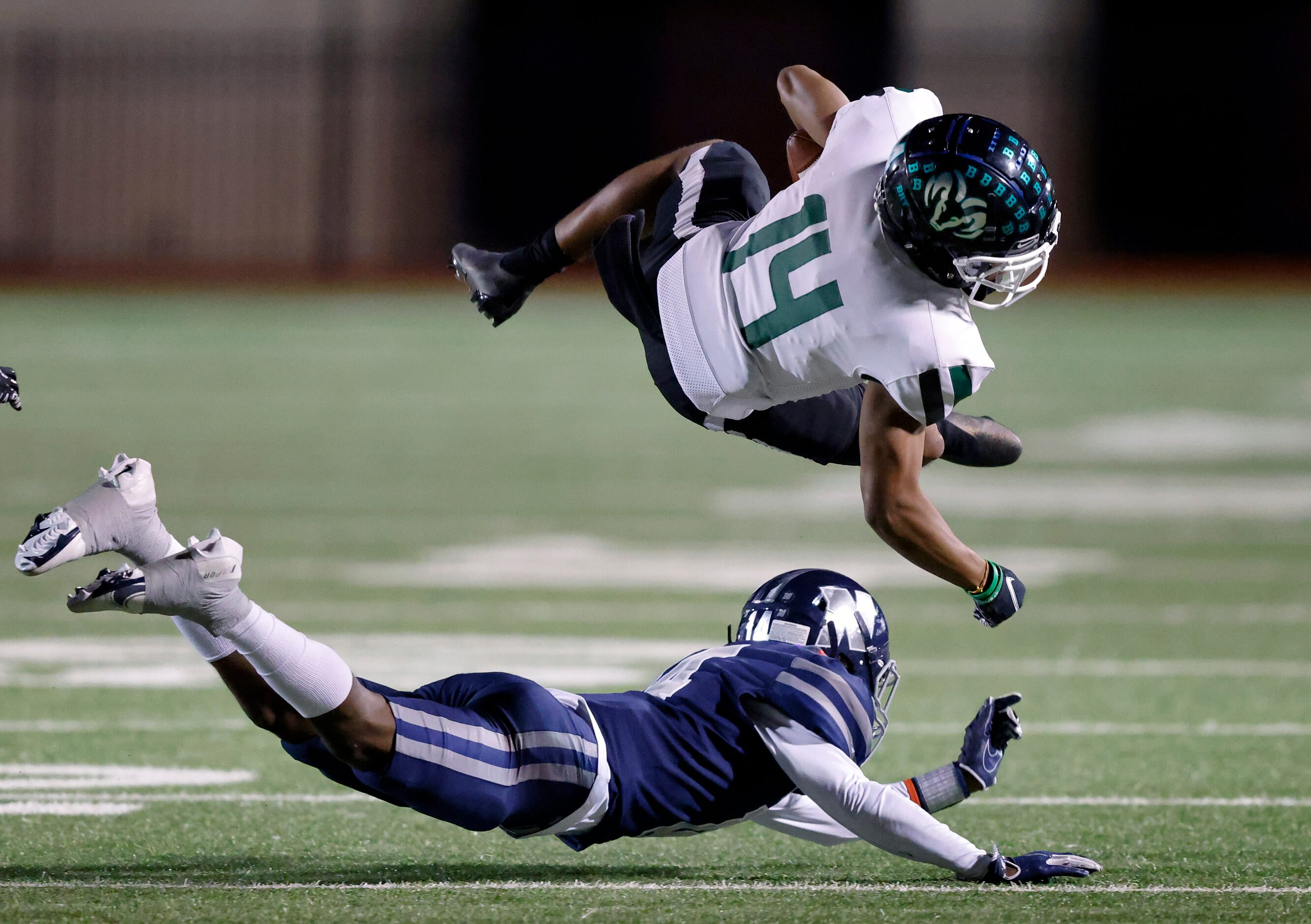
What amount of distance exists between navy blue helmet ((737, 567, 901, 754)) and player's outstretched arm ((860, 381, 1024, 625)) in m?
0.15

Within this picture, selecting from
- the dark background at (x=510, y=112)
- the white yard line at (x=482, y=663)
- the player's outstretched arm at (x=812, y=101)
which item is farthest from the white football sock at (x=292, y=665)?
the dark background at (x=510, y=112)

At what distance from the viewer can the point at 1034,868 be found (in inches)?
136

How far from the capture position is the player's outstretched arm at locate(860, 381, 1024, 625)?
3.42 meters

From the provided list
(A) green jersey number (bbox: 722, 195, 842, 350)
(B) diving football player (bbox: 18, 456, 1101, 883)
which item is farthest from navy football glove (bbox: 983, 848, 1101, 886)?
(A) green jersey number (bbox: 722, 195, 842, 350)

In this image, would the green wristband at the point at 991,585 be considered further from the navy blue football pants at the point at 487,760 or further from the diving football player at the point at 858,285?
the navy blue football pants at the point at 487,760

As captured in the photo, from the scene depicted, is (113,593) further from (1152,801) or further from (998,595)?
(1152,801)

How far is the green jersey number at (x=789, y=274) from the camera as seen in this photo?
3434 mm

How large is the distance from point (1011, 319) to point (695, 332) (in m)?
11.1

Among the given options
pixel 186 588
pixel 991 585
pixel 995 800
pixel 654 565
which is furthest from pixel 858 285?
pixel 654 565

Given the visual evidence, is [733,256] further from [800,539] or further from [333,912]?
[800,539]

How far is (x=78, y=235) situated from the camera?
575 inches

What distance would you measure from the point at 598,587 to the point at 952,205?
182 inches

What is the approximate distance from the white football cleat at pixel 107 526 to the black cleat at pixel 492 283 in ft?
3.43

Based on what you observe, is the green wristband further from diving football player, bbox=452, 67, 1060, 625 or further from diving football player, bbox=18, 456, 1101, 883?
diving football player, bbox=18, 456, 1101, 883
